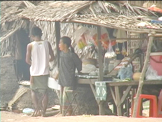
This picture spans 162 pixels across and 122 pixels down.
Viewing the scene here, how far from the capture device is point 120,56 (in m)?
13.3

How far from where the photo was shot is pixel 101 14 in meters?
11.0

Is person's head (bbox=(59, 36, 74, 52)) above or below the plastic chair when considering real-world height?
above

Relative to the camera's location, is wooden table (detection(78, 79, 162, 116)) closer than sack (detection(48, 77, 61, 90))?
Yes

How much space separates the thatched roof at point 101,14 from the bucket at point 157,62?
27.4 inches

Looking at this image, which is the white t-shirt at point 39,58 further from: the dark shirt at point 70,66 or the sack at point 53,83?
the dark shirt at point 70,66

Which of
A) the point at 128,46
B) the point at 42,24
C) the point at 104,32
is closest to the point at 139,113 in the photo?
the point at 104,32

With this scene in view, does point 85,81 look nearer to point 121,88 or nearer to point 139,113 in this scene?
point 121,88

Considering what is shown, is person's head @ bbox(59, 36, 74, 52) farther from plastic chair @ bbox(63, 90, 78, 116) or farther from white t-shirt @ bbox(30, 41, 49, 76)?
plastic chair @ bbox(63, 90, 78, 116)

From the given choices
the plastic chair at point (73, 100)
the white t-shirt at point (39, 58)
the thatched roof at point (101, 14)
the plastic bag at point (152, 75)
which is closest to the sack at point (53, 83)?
the white t-shirt at point (39, 58)

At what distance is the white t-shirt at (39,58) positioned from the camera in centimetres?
1184

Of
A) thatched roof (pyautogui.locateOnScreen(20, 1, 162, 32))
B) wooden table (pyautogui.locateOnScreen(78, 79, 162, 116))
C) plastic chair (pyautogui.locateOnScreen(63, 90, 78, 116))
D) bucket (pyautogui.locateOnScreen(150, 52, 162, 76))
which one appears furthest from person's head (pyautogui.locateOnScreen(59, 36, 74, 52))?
bucket (pyautogui.locateOnScreen(150, 52, 162, 76))

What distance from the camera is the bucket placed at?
10602mm

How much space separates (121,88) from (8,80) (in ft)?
15.5

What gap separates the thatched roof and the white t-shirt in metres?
0.65
